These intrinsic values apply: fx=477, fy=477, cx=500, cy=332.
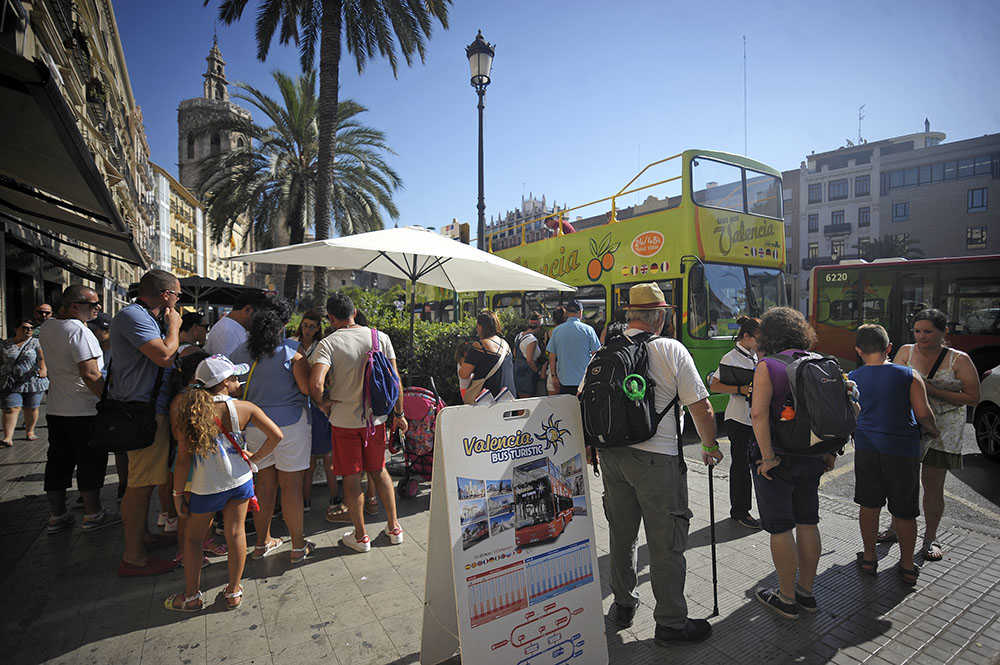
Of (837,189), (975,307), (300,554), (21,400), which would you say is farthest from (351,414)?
(837,189)

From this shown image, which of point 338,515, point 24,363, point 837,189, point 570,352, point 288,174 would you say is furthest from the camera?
point 837,189

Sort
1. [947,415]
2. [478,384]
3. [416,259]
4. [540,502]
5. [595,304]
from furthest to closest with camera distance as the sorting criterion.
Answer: [595,304]
[416,259]
[478,384]
[947,415]
[540,502]

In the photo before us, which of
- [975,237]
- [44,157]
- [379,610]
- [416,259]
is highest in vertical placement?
[975,237]

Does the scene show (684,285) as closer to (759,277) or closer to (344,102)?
(759,277)

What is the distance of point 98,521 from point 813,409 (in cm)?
570

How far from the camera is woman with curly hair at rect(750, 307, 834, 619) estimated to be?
2.88 metres

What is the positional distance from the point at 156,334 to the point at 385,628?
8.37 feet

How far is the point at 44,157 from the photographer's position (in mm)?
3773

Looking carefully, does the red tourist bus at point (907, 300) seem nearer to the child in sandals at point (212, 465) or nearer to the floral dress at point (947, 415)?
the floral dress at point (947, 415)

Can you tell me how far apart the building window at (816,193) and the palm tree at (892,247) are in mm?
8085

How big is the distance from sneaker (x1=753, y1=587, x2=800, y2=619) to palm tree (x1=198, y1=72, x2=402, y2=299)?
53.7 feet

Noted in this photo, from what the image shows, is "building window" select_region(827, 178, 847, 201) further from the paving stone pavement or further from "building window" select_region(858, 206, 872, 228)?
the paving stone pavement

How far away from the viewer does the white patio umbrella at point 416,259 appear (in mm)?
4977

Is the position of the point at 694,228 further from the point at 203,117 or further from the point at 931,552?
the point at 203,117
